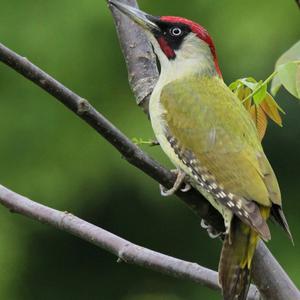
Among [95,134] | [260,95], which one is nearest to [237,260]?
[260,95]

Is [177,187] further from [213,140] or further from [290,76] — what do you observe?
[213,140]

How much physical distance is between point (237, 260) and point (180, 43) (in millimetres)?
1107

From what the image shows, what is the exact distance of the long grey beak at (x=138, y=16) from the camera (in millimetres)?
3504

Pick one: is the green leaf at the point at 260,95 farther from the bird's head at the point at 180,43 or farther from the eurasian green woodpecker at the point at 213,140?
the bird's head at the point at 180,43

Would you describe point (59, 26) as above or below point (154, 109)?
below

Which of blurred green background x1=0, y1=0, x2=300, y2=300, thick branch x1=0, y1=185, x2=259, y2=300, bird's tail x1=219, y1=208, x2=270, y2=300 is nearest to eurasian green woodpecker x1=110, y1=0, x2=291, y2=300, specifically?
bird's tail x1=219, y1=208, x2=270, y2=300

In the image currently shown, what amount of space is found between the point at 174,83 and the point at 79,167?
3608mm

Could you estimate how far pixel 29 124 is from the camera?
7445 millimetres

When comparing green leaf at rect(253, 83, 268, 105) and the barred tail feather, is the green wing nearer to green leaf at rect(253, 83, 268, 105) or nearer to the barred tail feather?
the barred tail feather

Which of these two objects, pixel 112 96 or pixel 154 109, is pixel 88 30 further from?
pixel 154 109

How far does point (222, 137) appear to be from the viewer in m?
3.46

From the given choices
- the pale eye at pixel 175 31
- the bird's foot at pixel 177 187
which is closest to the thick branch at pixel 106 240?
the bird's foot at pixel 177 187

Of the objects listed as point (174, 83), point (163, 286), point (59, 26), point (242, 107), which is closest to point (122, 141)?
point (242, 107)

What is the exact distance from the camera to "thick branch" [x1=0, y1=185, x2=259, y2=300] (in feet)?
9.89
